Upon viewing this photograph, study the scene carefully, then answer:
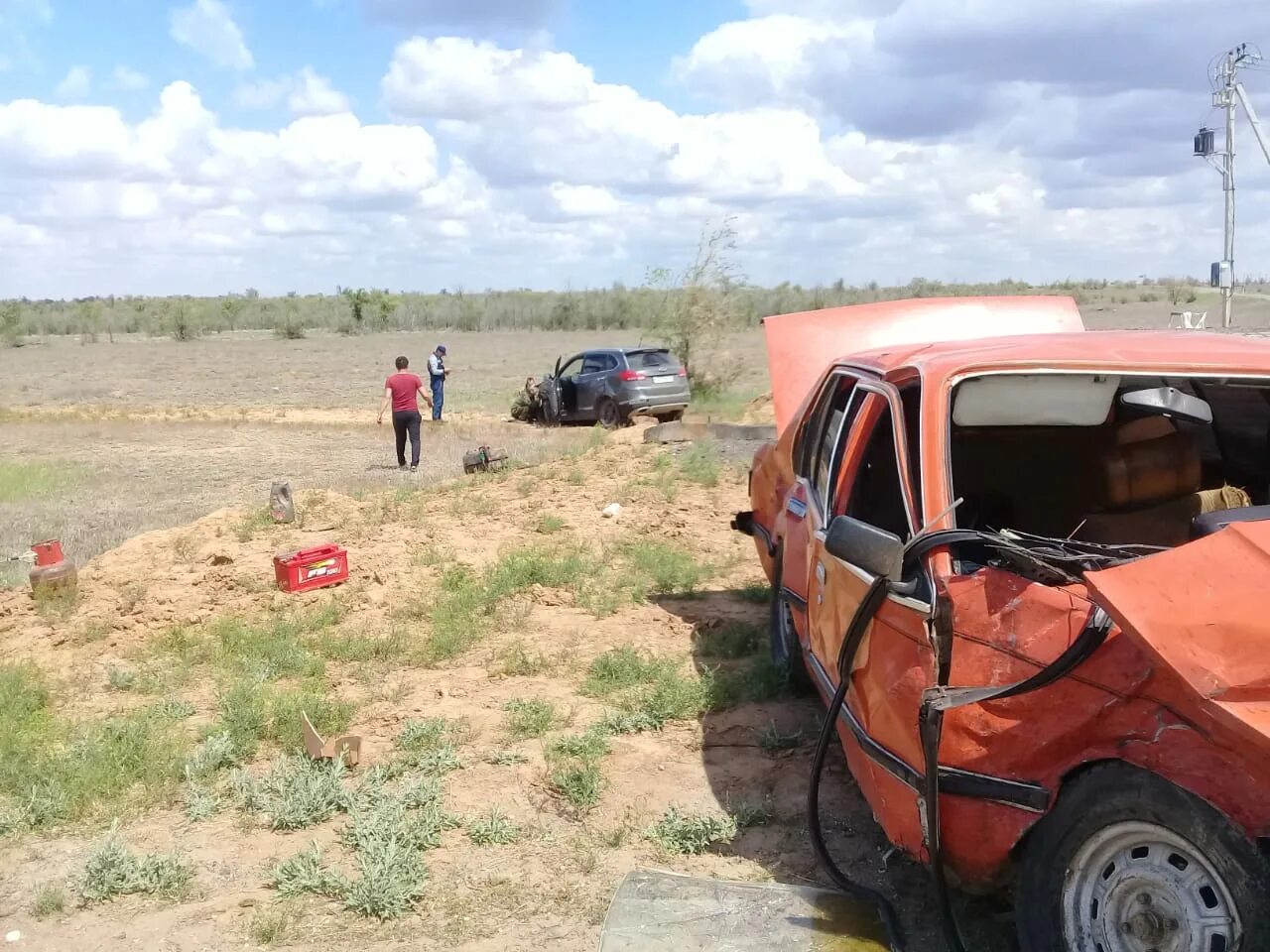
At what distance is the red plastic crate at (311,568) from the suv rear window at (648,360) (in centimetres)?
1226

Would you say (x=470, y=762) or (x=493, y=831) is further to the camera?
(x=470, y=762)

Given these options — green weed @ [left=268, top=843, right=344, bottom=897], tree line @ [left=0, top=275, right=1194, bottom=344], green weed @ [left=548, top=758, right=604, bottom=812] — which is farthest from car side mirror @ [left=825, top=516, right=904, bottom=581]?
A: tree line @ [left=0, top=275, right=1194, bottom=344]

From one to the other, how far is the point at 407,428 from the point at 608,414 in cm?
552

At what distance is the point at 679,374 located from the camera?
21.2 metres

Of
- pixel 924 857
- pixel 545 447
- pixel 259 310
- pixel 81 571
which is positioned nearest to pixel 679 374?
pixel 545 447

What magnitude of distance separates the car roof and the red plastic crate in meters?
5.50

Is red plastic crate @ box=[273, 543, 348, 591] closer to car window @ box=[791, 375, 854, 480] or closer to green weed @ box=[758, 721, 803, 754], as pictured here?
car window @ box=[791, 375, 854, 480]

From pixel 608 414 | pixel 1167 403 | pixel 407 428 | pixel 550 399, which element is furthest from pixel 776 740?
pixel 550 399

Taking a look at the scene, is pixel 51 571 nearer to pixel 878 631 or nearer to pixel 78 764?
pixel 78 764

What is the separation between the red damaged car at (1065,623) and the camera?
2637mm

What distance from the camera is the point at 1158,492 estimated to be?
4246 millimetres

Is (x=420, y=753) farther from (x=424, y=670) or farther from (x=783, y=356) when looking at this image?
(x=783, y=356)

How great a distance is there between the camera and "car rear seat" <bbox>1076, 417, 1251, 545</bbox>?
167 inches

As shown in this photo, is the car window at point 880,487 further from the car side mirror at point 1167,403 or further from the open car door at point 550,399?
the open car door at point 550,399
